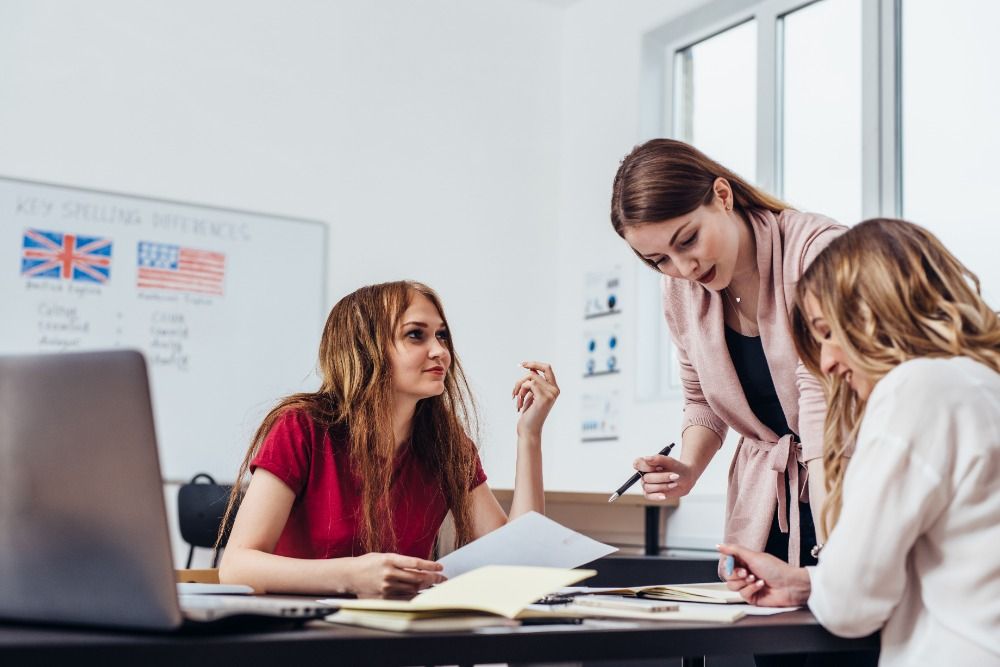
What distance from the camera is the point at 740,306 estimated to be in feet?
5.43

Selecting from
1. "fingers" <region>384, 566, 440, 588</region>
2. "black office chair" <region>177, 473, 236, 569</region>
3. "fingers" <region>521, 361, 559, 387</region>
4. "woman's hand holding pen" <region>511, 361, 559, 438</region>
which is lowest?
"black office chair" <region>177, 473, 236, 569</region>

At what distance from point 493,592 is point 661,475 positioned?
0.73 m

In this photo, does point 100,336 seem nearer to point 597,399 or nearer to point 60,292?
point 60,292

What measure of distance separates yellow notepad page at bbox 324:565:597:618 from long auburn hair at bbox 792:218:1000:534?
1.10 feet

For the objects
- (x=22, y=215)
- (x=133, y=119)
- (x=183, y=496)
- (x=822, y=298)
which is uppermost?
(x=133, y=119)

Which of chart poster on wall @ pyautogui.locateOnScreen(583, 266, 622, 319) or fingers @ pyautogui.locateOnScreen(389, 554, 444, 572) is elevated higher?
chart poster on wall @ pyautogui.locateOnScreen(583, 266, 622, 319)

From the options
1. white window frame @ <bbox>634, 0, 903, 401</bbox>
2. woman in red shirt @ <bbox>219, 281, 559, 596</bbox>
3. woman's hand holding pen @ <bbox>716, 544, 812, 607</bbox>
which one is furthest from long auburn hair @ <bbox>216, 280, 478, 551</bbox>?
white window frame @ <bbox>634, 0, 903, 401</bbox>

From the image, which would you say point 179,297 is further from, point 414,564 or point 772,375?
point 414,564

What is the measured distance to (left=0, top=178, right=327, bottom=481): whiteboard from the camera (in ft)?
11.3

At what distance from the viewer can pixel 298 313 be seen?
387cm

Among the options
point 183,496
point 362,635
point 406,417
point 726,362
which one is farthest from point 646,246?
point 183,496

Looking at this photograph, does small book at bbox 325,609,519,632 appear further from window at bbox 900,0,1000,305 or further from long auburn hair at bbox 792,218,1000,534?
window at bbox 900,0,1000,305

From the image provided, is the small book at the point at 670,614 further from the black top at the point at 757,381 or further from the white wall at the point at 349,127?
the white wall at the point at 349,127

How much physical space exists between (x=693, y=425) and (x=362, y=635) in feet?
3.68
